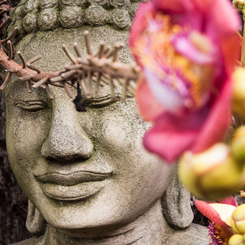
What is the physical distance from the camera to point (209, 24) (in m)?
0.23

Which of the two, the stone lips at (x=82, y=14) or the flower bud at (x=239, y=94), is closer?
the flower bud at (x=239, y=94)

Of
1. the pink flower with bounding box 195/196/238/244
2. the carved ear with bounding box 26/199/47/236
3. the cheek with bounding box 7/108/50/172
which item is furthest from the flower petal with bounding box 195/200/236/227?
the carved ear with bounding box 26/199/47/236

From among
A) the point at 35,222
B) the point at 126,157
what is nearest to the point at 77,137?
the point at 126,157

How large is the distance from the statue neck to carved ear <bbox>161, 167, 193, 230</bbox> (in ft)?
0.08

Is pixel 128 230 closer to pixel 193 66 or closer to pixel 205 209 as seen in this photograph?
pixel 205 209

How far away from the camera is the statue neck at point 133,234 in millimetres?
1098

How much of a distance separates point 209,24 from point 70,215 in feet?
2.73

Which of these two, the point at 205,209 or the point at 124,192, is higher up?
the point at 205,209

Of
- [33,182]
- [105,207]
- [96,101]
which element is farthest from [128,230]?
[96,101]

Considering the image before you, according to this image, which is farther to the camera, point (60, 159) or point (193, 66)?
point (60, 159)

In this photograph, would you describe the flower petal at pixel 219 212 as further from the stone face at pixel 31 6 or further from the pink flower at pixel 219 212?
the stone face at pixel 31 6

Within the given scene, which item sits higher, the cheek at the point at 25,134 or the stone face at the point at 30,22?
the stone face at the point at 30,22

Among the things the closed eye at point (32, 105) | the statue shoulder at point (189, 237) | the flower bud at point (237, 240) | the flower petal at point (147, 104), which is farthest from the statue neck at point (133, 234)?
the flower petal at point (147, 104)

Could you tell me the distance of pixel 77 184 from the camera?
3.12 ft
